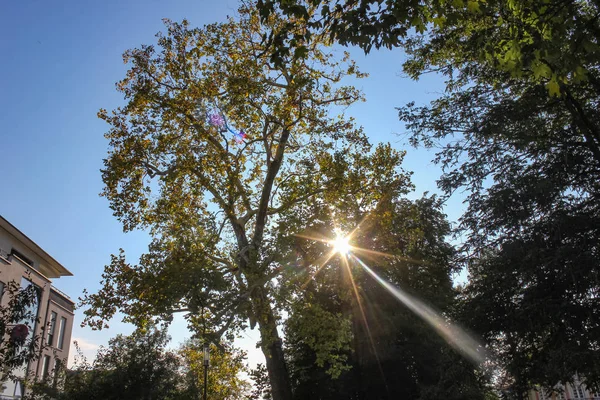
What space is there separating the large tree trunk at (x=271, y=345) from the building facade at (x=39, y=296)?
29.0 ft

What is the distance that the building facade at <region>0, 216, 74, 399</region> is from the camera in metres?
23.3

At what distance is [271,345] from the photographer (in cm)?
1622

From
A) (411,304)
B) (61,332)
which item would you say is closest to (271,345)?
(411,304)

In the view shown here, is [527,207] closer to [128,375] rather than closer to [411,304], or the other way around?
[411,304]

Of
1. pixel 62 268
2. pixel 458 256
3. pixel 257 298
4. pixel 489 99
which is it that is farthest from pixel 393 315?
pixel 62 268

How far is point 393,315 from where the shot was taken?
23.8m

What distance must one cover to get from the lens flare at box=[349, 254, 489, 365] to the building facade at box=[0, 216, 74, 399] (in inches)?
618

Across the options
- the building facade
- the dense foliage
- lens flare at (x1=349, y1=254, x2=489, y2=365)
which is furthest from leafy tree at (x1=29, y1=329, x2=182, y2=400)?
lens flare at (x1=349, y1=254, x2=489, y2=365)

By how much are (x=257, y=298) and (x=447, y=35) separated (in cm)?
1004

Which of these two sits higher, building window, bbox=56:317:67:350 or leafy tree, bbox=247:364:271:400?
building window, bbox=56:317:67:350

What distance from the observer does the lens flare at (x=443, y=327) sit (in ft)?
54.4

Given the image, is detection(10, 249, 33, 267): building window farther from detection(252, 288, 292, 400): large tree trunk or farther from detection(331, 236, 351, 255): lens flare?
detection(331, 236, 351, 255): lens flare

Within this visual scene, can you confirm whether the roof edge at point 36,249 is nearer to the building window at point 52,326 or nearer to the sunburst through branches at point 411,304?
the building window at point 52,326

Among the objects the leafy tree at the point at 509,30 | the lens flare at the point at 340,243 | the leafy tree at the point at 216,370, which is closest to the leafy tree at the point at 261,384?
the leafy tree at the point at 216,370
